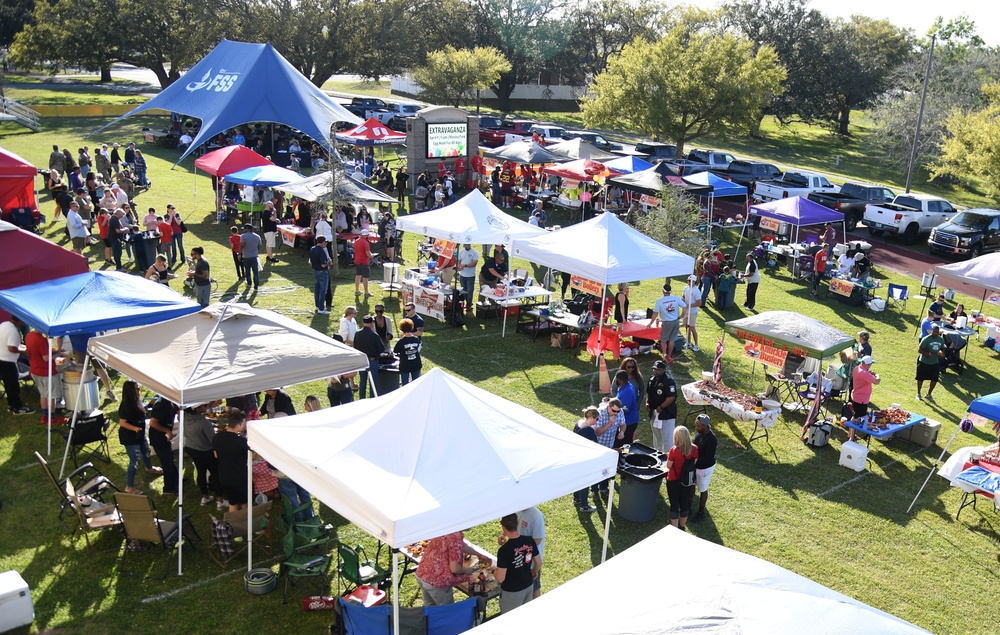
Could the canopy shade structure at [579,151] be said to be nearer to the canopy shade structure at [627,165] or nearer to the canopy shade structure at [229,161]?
the canopy shade structure at [627,165]

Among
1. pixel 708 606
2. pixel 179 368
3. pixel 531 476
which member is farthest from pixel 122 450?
pixel 708 606

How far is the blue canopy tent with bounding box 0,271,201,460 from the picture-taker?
9.40 m

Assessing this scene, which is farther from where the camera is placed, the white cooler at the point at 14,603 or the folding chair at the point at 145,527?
the folding chair at the point at 145,527

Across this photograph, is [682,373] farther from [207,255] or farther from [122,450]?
[207,255]

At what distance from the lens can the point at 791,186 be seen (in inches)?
1169

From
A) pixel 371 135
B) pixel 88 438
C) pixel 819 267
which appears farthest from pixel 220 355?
pixel 371 135

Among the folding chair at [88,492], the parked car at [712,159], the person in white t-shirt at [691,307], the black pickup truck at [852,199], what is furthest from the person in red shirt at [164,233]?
the parked car at [712,159]

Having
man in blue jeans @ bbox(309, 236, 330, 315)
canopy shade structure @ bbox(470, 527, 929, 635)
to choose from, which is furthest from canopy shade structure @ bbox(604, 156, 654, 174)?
canopy shade structure @ bbox(470, 527, 929, 635)

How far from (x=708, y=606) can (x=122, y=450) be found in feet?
27.4

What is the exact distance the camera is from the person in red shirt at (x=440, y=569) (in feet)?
22.1

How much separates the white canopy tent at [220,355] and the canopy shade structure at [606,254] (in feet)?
18.8

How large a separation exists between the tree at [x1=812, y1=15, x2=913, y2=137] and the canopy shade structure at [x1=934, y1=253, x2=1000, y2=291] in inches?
1712

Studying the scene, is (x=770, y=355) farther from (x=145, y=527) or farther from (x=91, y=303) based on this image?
(x=91, y=303)

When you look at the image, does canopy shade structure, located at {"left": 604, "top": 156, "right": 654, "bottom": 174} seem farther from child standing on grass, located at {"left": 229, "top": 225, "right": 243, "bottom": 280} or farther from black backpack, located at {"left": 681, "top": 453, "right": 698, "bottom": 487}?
black backpack, located at {"left": 681, "top": 453, "right": 698, "bottom": 487}
